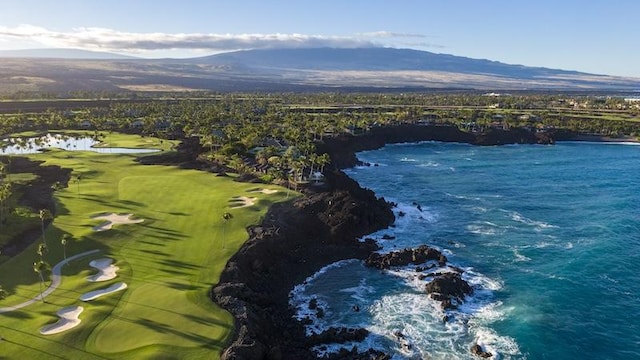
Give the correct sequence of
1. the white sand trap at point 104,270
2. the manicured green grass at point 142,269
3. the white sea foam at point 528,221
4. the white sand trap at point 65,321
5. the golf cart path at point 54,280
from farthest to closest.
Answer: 1. the white sea foam at point 528,221
2. the white sand trap at point 104,270
3. the golf cart path at point 54,280
4. the white sand trap at point 65,321
5. the manicured green grass at point 142,269

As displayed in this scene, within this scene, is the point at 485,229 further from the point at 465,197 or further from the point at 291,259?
the point at 291,259

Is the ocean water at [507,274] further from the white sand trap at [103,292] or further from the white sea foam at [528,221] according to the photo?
the white sand trap at [103,292]

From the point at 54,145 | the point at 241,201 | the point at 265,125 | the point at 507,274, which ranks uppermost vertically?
the point at 265,125

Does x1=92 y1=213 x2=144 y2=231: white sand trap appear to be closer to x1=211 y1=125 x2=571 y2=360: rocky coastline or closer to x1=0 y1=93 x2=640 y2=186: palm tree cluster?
x1=211 y1=125 x2=571 y2=360: rocky coastline

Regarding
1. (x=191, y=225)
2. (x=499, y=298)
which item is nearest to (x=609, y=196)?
(x=499, y=298)

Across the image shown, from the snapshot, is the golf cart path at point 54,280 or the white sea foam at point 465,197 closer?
the golf cart path at point 54,280

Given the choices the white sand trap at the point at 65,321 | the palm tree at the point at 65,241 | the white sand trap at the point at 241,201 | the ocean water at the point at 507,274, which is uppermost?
the white sand trap at the point at 241,201

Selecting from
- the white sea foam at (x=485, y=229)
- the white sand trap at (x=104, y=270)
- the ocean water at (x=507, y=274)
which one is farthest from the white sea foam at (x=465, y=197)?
the white sand trap at (x=104, y=270)

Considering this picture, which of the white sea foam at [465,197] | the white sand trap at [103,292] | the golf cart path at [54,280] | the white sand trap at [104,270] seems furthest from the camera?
the white sea foam at [465,197]

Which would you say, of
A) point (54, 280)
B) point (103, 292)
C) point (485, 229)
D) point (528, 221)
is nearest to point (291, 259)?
point (103, 292)
